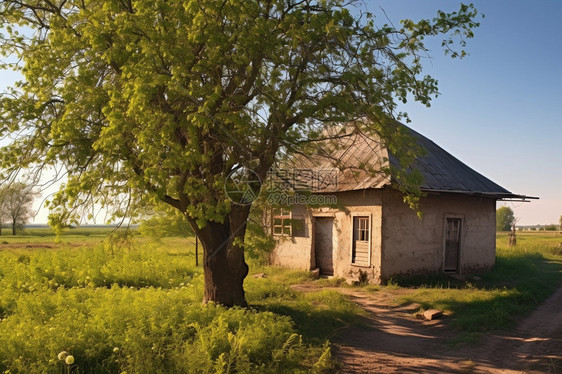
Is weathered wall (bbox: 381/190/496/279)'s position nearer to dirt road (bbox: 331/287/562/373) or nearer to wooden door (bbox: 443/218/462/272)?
wooden door (bbox: 443/218/462/272)

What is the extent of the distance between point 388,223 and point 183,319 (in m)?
9.06

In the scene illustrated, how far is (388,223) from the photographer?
15.1 metres

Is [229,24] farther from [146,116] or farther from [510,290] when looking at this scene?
[510,290]

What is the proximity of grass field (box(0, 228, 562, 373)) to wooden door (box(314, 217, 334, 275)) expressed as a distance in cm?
145

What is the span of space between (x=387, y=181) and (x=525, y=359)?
7203mm

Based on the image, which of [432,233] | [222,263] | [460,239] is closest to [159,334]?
[222,263]

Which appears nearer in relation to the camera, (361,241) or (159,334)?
(159,334)

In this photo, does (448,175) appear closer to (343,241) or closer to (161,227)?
(343,241)

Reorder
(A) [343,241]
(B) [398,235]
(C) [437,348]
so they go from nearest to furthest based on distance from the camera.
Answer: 1. (C) [437,348]
2. (B) [398,235]
3. (A) [343,241]

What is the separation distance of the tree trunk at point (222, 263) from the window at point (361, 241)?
20.9ft

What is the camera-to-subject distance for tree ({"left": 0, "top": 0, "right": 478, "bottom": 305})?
7.76m

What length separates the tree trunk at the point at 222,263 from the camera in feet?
33.2

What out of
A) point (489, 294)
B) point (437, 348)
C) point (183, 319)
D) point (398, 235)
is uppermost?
point (398, 235)

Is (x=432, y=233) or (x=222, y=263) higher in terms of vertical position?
(x=432, y=233)
